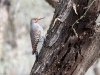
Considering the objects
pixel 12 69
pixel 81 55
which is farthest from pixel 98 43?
pixel 12 69

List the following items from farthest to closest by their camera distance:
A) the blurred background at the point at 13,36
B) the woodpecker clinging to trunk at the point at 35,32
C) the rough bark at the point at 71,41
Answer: the blurred background at the point at 13,36 → the woodpecker clinging to trunk at the point at 35,32 → the rough bark at the point at 71,41

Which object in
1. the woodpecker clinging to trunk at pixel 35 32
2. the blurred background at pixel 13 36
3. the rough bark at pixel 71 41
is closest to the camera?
the rough bark at pixel 71 41

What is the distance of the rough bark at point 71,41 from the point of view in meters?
1.68

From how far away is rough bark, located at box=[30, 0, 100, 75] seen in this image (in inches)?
66.2

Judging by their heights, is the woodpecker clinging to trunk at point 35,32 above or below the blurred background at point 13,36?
above

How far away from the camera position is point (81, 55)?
179 centimetres

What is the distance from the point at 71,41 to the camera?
1.73m

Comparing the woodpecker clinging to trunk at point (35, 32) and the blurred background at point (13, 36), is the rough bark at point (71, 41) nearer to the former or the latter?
the woodpecker clinging to trunk at point (35, 32)

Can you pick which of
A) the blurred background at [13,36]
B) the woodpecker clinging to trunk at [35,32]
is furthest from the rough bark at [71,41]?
the blurred background at [13,36]

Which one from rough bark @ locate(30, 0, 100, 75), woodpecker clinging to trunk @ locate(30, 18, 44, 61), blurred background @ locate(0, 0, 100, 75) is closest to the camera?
rough bark @ locate(30, 0, 100, 75)

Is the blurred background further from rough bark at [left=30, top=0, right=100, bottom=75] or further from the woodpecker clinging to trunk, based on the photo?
rough bark at [left=30, top=0, right=100, bottom=75]

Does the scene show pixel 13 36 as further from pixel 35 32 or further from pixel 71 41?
pixel 71 41

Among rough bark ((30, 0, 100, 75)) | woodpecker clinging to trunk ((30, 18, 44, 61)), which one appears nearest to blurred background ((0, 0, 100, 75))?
woodpecker clinging to trunk ((30, 18, 44, 61))

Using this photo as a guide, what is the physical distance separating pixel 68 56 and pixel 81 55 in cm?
7
